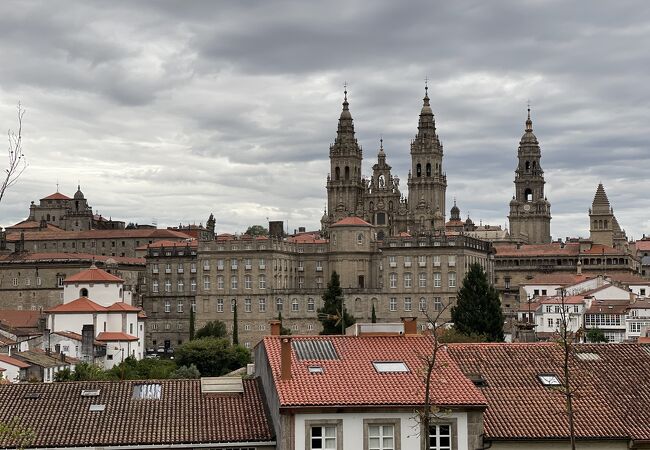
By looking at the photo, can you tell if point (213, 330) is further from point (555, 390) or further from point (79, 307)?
point (555, 390)

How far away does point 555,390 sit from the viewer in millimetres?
26969

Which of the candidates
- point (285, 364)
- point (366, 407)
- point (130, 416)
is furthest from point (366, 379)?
point (130, 416)

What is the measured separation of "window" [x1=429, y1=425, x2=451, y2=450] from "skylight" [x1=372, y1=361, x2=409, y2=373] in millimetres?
1954

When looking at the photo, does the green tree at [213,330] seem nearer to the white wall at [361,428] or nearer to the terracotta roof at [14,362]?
the terracotta roof at [14,362]

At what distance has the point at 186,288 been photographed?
135625 millimetres

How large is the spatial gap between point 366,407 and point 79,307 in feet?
255

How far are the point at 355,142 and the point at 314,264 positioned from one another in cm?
3964

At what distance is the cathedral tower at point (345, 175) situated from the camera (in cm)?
16712

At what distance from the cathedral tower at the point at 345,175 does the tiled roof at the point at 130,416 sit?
438ft

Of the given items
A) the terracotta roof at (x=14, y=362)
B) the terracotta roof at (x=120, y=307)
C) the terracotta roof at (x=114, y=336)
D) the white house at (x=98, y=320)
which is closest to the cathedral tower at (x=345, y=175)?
the white house at (x=98, y=320)

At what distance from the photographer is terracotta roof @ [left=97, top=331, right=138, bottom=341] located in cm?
9756

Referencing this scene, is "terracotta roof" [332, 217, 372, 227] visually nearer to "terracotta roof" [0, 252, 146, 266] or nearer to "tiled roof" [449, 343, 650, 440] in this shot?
"terracotta roof" [0, 252, 146, 266]

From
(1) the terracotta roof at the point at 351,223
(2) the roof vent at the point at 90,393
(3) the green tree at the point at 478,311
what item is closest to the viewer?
(2) the roof vent at the point at 90,393

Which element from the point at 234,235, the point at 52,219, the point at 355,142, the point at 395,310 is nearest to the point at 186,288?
the point at 234,235
